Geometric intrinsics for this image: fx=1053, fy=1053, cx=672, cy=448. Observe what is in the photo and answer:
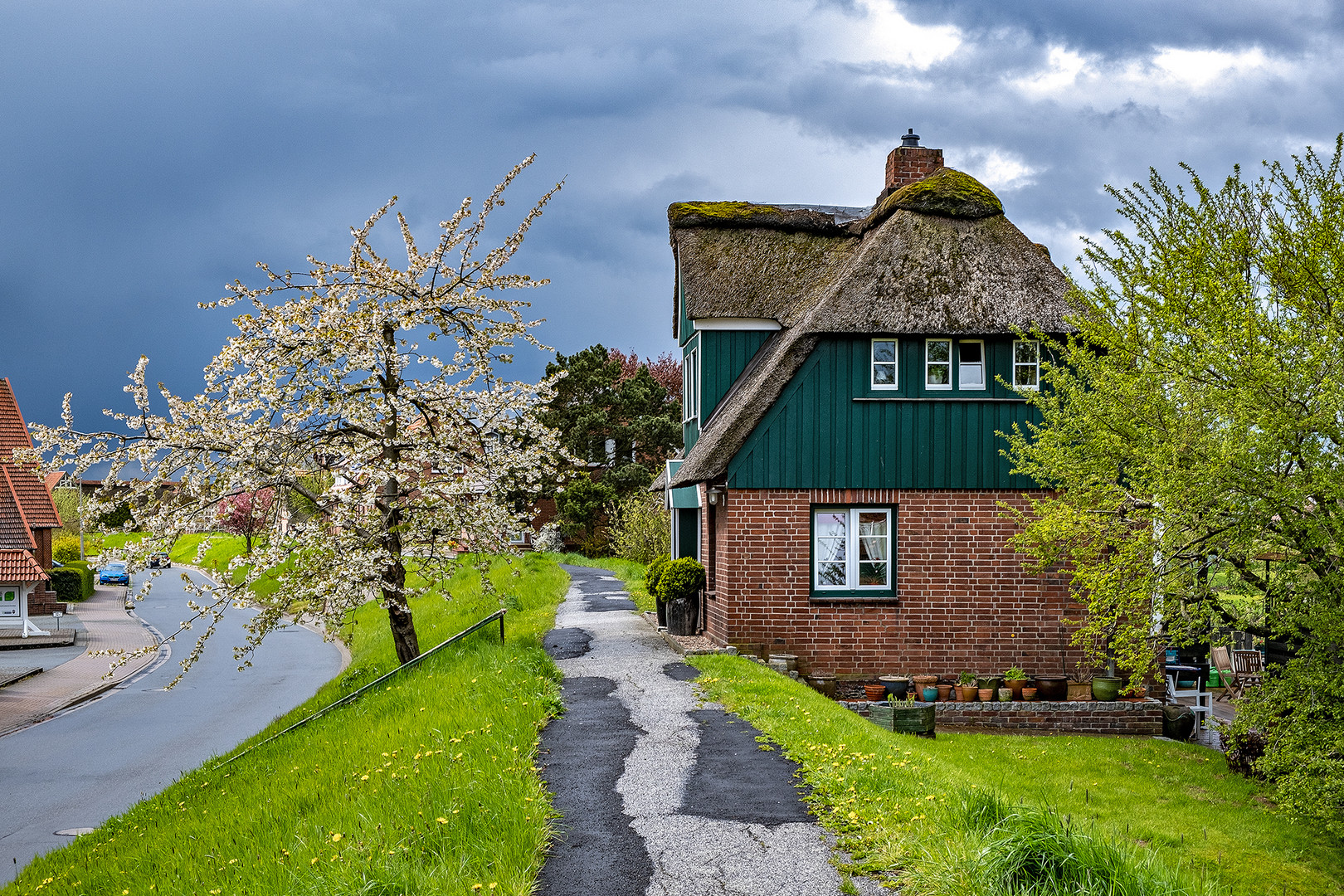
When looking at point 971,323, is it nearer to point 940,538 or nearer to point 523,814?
point 940,538

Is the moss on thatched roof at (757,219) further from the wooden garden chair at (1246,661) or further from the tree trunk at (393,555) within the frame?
the wooden garden chair at (1246,661)

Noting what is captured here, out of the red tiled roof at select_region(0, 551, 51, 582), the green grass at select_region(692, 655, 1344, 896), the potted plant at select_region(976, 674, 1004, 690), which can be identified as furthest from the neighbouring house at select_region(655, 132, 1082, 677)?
the red tiled roof at select_region(0, 551, 51, 582)

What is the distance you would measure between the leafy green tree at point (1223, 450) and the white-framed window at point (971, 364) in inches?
45.8

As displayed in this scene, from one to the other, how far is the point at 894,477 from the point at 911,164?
6.37 m

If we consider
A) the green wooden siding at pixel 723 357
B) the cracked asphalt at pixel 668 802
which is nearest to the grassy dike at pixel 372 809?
the cracked asphalt at pixel 668 802

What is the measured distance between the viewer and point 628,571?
34031 mm

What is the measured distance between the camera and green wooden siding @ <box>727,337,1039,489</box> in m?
16.1

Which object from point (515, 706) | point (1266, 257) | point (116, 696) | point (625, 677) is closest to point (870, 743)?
point (515, 706)

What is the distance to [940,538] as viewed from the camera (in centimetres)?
1631

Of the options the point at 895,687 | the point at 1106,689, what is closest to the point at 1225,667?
the point at 1106,689

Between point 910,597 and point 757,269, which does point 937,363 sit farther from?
point 757,269

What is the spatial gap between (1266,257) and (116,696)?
903 inches

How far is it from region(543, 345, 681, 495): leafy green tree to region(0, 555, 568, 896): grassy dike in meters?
34.8

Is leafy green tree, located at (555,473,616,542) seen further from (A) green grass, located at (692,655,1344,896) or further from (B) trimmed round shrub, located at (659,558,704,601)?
(A) green grass, located at (692,655,1344,896)
